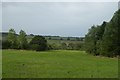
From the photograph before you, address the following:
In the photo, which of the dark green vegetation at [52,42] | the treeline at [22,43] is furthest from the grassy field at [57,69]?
the dark green vegetation at [52,42]

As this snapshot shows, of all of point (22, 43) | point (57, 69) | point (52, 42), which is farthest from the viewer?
point (52, 42)

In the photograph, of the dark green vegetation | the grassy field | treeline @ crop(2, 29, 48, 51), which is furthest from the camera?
the dark green vegetation

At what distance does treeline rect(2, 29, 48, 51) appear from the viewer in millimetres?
114062

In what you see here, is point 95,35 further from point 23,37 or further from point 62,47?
point 62,47

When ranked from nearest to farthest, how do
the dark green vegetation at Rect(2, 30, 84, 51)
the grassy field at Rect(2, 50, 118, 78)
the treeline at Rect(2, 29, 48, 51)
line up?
1. the grassy field at Rect(2, 50, 118, 78)
2. the treeline at Rect(2, 29, 48, 51)
3. the dark green vegetation at Rect(2, 30, 84, 51)

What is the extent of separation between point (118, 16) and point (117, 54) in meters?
7.95

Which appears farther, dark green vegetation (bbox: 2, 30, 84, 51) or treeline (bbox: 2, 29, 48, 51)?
dark green vegetation (bbox: 2, 30, 84, 51)

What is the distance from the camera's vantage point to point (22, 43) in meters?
117

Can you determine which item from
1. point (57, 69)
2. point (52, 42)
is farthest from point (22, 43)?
point (57, 69)

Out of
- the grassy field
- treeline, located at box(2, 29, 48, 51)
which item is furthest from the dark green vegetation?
the grassy field

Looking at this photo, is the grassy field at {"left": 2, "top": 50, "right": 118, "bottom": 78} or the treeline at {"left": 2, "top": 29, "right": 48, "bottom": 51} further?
the treeline at {"left": 2, "top": 29, "right": 48, "bottom": 51}

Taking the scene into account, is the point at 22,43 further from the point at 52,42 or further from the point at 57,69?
the point at 57,69

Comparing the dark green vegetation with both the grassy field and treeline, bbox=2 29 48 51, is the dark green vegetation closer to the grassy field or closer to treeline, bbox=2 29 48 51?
treeline, bbox=2 29 48 51

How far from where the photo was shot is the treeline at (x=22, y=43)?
11406cm
